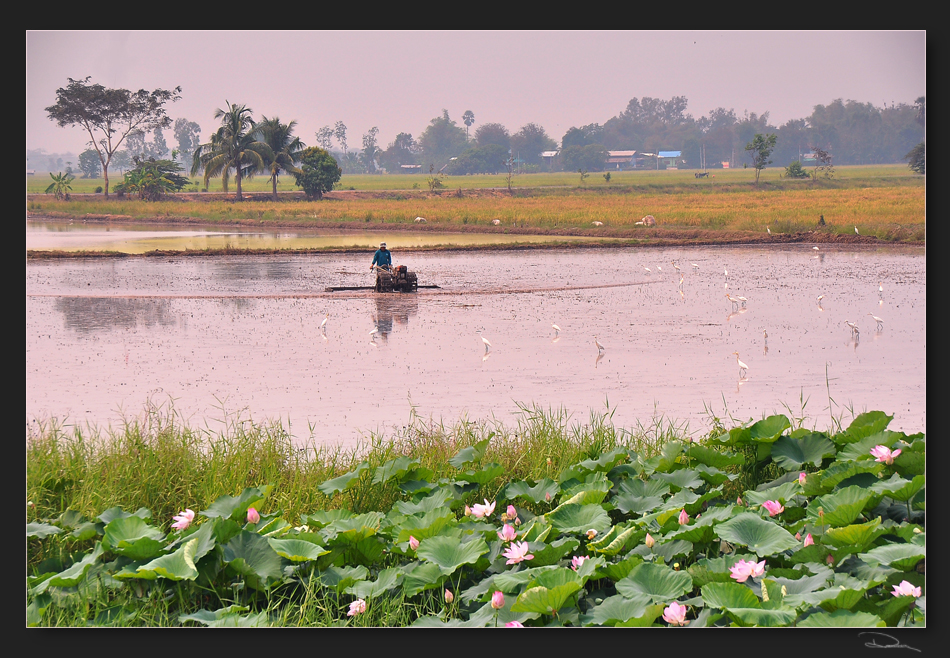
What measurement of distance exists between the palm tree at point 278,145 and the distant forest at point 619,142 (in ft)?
1.89

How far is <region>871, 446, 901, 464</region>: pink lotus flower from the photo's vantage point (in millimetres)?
4113

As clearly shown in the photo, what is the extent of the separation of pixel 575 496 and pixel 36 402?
5.83m

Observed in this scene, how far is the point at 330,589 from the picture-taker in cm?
348

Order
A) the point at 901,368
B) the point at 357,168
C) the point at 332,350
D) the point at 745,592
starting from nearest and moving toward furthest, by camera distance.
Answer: the point at 745,592, the point at 901,368, the point at 332,350, the point at 357,168

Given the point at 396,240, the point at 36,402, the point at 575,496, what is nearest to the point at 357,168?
the point at 36,402

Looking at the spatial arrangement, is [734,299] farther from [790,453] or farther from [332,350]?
[790,453]

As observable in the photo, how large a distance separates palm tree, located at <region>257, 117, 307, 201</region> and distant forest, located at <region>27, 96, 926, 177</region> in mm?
575

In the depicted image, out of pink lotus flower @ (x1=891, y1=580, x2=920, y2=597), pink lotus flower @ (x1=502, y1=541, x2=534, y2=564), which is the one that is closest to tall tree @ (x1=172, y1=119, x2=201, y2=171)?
pink lotus flower @ (x1=502, y1=541, x2=534, y2=564)

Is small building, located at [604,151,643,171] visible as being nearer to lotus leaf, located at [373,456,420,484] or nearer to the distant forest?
the distant forest

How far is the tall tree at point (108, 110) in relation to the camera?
5707 millimetres

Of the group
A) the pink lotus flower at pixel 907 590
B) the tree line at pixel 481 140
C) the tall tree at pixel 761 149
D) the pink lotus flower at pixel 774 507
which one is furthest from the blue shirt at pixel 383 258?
the pink lotus flower at pixel 907 590

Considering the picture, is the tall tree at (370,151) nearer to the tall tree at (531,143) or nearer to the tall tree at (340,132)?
the tall tree at (340,132)

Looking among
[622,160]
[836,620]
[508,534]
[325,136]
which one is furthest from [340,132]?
[836,620]

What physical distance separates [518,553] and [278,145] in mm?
8024
